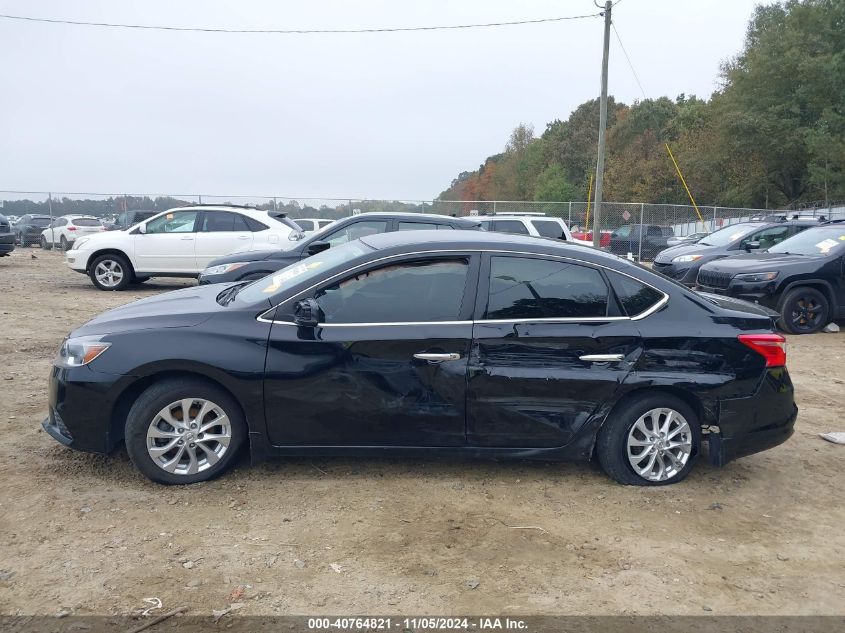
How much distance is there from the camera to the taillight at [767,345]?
464 centimetres

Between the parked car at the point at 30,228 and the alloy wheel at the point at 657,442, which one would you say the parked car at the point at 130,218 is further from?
the alloy wheel at the point at 657,442

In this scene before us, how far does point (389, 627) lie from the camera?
10.2ft

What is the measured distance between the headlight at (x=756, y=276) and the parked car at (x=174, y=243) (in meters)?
7.90

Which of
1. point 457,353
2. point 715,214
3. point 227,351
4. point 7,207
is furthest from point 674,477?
point 7,207

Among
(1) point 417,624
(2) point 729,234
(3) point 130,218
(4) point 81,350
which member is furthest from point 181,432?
(3) point 130,218

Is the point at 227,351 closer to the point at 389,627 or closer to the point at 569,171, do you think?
the point at 389,627

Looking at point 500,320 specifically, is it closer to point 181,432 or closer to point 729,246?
point 181,432

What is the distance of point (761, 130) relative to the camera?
4241 centimetres

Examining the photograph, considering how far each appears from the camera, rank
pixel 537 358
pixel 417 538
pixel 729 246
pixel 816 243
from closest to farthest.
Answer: pixel 417 538 < pixel 537 358 < pixel 816 243 < pixel 729 246

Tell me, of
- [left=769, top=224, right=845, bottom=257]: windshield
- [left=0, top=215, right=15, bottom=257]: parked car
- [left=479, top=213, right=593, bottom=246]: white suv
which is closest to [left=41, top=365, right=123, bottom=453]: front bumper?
[left=769, top=224, right=845, bottom=257]: windshield

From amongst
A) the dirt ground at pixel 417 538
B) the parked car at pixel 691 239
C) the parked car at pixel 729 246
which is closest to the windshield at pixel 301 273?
the dirt ground at pixel 417 538

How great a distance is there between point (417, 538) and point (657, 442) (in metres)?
1.75

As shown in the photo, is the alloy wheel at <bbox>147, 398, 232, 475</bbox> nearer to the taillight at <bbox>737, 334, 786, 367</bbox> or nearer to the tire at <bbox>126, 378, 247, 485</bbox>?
the tire at <bbox>126, 378, 247, 485</bbox>

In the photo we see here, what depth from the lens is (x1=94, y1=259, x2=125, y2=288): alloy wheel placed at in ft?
44.7
